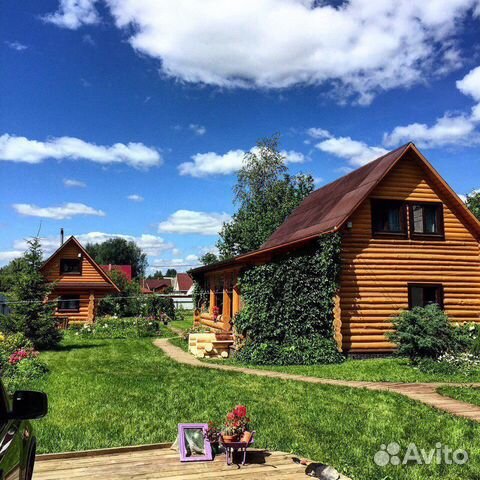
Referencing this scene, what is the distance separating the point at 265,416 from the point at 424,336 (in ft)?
26.6

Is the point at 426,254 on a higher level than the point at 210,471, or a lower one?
higher

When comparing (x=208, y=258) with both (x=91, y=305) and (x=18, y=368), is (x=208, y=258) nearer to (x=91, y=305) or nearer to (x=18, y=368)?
(x=91, y=305)

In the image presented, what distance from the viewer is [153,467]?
482 centimetres

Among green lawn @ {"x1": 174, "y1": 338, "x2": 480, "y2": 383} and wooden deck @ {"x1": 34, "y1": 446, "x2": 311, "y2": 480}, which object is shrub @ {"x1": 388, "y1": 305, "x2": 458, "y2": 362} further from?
wooden deck @ {"x1": 34, "y1": 446, "x2": 311, "y2": 480}

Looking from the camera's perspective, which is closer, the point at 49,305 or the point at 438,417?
the point at 438,417

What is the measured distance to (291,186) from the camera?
38.7 metres

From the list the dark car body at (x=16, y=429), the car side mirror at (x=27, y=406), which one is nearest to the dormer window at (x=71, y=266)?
the dark car body at (x=16, y=429)

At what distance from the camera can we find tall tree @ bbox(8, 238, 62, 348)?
62.2 feet

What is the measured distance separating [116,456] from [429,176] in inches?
610

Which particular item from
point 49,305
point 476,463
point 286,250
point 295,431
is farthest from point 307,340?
point 49,305

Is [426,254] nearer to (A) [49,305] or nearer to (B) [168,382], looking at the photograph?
(B) [168,382]

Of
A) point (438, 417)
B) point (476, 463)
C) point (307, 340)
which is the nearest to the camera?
point (476, 463)

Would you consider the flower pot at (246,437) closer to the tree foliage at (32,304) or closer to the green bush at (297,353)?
the green bush at (297,353)

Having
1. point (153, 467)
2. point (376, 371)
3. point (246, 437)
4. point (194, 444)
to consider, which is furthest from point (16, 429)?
point (376, 371)
